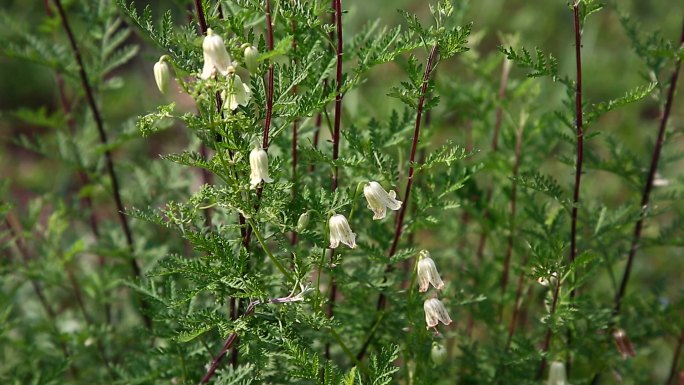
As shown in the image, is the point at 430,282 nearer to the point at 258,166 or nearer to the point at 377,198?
the point at 377,198

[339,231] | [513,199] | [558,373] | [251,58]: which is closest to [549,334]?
[558,373]

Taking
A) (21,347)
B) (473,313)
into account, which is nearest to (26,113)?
(21,347)

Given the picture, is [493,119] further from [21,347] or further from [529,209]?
[21,347]

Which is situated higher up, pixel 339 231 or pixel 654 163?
pixel 654 163

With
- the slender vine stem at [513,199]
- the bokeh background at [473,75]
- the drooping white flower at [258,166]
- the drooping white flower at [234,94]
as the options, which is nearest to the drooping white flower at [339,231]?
the drooping white flower at [258,166]

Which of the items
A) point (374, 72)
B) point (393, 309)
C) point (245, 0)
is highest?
point (374, 72)
